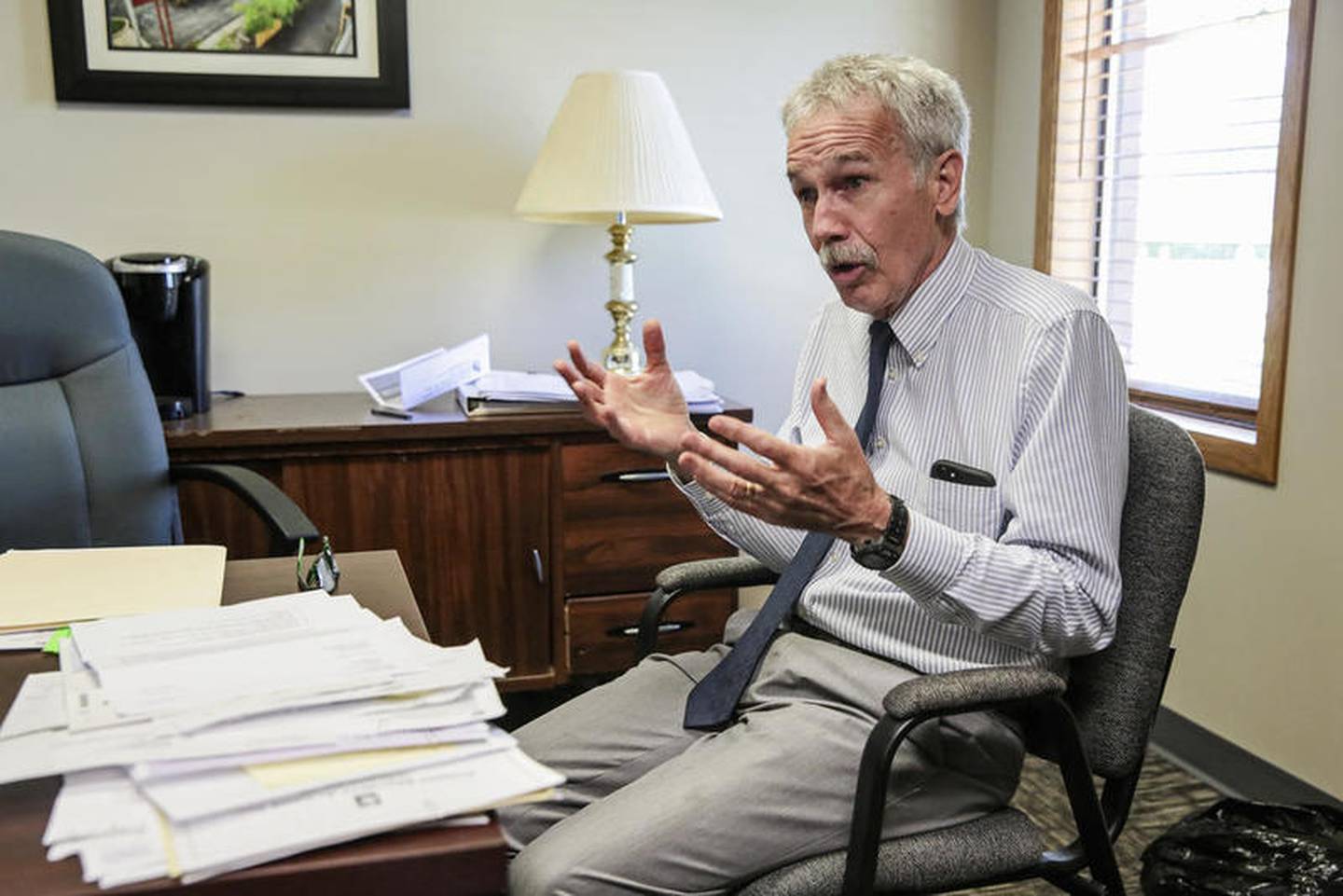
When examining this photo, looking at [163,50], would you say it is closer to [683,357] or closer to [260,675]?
[683,357]

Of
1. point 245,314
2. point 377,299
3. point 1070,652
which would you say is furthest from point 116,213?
point 1070,652

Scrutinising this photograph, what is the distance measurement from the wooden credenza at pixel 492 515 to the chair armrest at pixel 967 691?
1.29 meters

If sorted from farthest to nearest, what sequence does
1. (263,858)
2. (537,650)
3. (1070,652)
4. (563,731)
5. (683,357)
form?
1. (683,357)
2. (537,650)
3. (563,731)
4. (1070,652)
5. (263,858)

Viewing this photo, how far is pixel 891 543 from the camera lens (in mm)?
1155

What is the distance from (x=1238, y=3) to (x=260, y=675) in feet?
7.45

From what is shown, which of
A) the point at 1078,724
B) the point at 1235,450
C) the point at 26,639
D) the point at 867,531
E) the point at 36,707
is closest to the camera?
the point at 36,707

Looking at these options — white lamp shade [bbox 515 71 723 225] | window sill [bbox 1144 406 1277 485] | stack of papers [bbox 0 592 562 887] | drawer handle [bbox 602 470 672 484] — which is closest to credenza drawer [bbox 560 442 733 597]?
drawer handle [bbox 602 470 672 484]

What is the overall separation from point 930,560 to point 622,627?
1.35 meters

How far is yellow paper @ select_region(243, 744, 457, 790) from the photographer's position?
73 centimetres

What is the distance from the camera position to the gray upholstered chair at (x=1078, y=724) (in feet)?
3.59

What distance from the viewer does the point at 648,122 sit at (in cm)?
241

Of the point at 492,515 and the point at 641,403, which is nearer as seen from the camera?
the point at 641,403

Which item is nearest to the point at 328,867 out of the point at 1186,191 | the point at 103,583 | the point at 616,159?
the point at 103,583

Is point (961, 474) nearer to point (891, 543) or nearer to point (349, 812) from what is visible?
point (891, 543)
